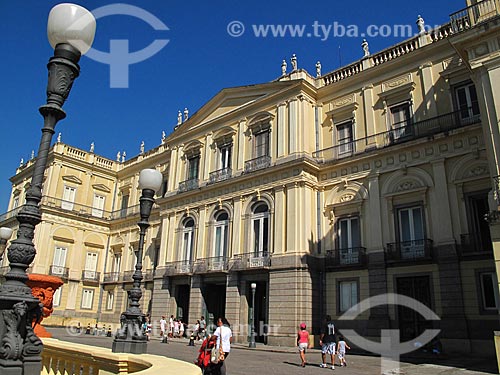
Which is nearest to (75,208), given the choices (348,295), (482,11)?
(348,295)

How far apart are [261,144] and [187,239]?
24.1ft

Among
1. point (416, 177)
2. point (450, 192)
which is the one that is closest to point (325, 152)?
point (416, 177)

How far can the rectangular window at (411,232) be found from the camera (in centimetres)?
1653

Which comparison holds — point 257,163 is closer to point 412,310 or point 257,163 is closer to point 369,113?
point 369,113

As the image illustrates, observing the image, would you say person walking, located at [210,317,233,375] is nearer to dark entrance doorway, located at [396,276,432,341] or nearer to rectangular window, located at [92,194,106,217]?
dark entrance doorway, located at [396,276,432,341]

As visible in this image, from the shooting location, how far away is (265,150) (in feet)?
74.0

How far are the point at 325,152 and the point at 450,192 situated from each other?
260 inches

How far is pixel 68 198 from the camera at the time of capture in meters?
32.8

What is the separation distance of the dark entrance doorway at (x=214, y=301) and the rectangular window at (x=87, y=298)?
532 inches

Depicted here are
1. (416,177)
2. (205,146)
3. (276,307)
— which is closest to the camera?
(416,177)

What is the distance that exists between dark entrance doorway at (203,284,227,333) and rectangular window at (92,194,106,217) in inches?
615

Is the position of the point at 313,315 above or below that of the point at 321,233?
below

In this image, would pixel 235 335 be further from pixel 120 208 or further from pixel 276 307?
pixel 120 208

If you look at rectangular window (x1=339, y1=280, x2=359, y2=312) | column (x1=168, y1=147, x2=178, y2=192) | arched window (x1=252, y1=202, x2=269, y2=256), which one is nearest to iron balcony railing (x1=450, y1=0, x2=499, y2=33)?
rectangular window (x1=339, y1=280, x2=359, y2=312)
